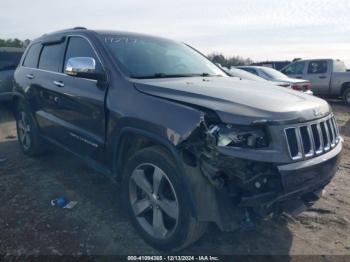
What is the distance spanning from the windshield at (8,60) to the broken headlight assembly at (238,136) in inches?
347

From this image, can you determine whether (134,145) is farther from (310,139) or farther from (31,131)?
(31,131)

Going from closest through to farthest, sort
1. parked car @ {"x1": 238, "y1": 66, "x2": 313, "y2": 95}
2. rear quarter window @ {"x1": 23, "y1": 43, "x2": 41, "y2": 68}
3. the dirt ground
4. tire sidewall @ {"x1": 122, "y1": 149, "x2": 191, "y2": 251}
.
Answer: tire sidewall @ {"x1": 122, "y1": 149, "x2": 191, "y2": 251} < the dirt ground < rear quarter window @ {"x1": 23, "y1": 43, "x2": 41, "y2": 68} < parked car @ {"x1": 238, "y1": 66, "x2": 313, "y2": 95}

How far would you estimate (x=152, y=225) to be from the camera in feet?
10.6

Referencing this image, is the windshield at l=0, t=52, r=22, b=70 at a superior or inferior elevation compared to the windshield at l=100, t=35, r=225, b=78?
inferior

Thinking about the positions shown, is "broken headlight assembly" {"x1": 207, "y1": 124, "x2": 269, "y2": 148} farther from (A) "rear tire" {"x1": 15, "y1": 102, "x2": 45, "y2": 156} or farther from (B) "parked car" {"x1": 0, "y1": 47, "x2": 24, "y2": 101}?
(B) "parked car" {"x1": 0, "y1": 47, "x2": 24, "y2": 101}

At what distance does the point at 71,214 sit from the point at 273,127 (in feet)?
7.86

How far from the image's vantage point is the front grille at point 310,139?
8.74 ft

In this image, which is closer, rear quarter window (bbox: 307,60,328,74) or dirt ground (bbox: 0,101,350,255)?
dirt ground (bbox: 0,101,350,255)

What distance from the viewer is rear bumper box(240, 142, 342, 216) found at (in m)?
2.56

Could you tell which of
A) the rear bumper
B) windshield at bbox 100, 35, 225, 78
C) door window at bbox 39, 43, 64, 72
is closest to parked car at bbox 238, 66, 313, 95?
windshield at bbox 100, 35, 225, 78

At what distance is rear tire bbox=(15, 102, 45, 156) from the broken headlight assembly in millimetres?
3582

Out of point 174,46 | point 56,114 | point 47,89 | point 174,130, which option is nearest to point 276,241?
point 174,130

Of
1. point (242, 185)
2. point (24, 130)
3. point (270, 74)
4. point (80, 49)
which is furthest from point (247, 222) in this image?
point (270, 74)

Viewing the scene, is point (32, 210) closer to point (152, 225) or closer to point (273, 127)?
point (152, 225)
